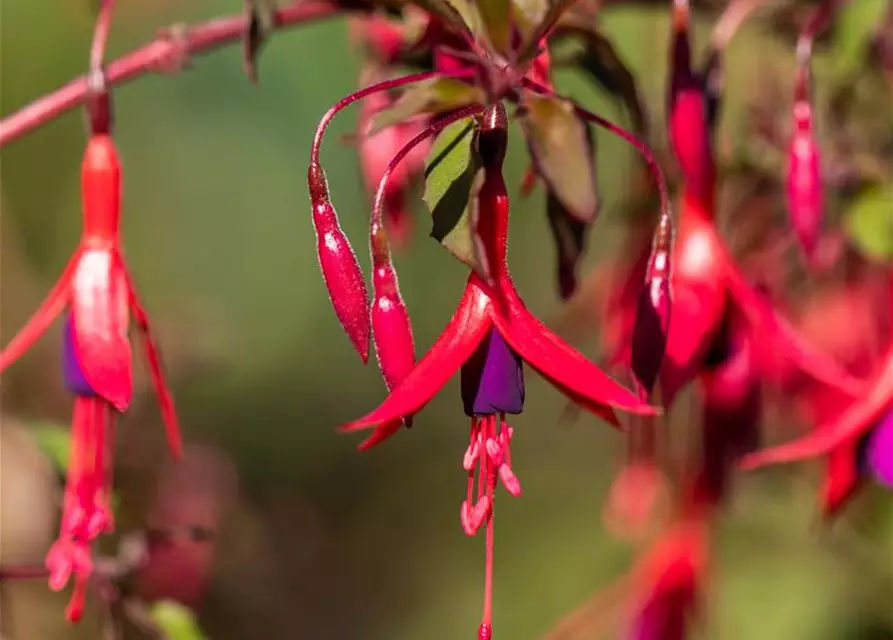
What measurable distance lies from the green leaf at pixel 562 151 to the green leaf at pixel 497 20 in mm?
32

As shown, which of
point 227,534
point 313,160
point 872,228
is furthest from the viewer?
point 227,534

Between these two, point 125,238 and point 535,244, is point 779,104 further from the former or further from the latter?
point 125,238

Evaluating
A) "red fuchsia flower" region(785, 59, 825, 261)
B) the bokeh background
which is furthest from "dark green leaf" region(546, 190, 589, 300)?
the bokeh background

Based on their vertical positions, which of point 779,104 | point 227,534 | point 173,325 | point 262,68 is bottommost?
point 227,534

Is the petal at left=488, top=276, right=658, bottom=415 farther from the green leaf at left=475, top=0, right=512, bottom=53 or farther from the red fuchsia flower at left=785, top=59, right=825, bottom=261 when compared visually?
the red fuchsia flower at left=785, top=59, right=825, bottom=261

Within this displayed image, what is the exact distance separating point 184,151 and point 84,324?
1708mm

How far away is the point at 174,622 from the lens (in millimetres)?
926

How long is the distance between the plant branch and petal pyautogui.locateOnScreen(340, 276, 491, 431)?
0.90 ft

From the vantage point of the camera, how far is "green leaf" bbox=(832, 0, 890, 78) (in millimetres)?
859

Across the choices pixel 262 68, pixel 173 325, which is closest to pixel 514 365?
pixel 173 325

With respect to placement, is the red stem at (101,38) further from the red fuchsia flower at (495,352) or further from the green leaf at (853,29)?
the green leaf at (853,29)

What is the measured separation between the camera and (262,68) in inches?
90.2

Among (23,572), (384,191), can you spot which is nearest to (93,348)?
(384,191)

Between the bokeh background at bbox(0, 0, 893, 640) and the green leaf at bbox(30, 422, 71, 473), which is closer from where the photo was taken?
the green leaf at bbox(30, 422, 71, 473)
